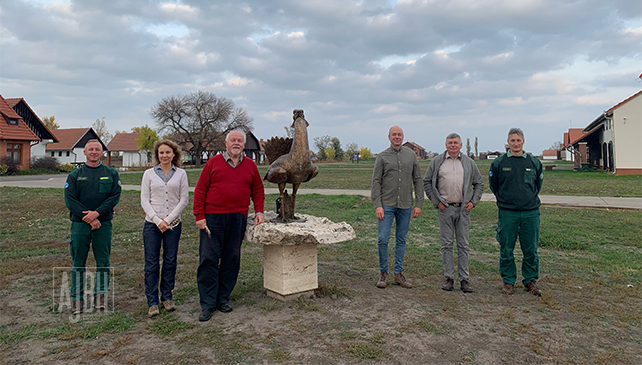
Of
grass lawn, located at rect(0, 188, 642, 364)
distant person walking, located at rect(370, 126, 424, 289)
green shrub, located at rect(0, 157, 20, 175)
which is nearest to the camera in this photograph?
grass lawn, located at rect(0, 188, 642, 364)

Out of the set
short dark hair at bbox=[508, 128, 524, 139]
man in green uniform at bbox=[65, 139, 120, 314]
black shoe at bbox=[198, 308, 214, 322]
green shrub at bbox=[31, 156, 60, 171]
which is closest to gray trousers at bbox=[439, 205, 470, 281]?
Result: short dark hair at bbox=[508, 128, 524, 139]

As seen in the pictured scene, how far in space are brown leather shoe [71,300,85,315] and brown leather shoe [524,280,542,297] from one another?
5399mm

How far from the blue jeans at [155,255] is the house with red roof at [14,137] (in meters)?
35.5

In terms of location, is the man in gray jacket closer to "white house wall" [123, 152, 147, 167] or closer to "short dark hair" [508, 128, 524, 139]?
"short dark hair" [508, 128, 524, 139]

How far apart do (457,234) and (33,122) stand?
44.1 m

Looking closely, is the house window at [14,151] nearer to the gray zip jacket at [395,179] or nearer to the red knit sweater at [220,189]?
the red knit sweater at [220,189]

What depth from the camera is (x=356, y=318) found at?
4188 mm

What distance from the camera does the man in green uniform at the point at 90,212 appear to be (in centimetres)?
428

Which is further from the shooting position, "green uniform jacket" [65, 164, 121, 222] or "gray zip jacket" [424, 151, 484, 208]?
"gray zip jacket" [424, 151, 484, 208]

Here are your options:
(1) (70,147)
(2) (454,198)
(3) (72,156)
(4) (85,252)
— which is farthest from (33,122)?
(2) (454,198)

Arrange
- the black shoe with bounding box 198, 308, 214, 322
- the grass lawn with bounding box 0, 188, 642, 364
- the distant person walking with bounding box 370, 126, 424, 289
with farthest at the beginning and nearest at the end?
the distant person walking with bounding box 370, 126, 424, 289 < the black shoe with bounding box 198, 308, 214, 322 < the grass lawn with bounding box 0, 188, 642, 364

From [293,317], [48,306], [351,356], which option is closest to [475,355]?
[351,356]

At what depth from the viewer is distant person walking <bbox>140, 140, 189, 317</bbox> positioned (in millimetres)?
4270

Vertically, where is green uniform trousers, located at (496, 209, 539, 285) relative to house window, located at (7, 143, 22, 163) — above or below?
below
